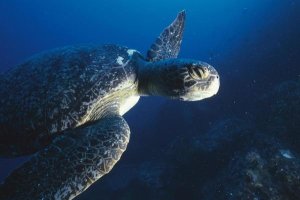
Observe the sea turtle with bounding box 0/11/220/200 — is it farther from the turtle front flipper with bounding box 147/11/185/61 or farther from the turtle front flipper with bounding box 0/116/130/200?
the turtle front flipper with bounding box 147/11/185/61

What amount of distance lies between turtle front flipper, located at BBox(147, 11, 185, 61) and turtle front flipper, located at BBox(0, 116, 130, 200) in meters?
2.20

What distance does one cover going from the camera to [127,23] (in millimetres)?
95812

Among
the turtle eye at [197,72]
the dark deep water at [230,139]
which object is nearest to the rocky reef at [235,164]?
the dark deep water at [230,139]

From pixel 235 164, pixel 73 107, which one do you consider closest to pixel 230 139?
pixel 235 164

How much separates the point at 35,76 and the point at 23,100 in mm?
382

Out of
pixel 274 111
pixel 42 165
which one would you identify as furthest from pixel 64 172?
pixel 274 111

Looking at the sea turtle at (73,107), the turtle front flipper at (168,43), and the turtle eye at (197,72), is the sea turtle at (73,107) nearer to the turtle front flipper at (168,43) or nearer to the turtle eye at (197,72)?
the turtle eye at (197,72)

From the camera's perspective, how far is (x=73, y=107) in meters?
3.20

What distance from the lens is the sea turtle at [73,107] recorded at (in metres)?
2.47

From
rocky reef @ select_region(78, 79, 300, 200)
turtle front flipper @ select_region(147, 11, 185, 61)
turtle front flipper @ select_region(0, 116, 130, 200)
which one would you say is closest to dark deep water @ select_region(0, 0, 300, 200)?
rocky reef @ select_region(78, 79, 300, 200)

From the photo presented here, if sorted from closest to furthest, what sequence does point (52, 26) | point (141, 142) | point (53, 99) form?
point (53, 99)
point (141, 142)
point (52, 26)

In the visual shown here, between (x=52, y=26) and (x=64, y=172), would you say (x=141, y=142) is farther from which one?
(x=52, y=26)

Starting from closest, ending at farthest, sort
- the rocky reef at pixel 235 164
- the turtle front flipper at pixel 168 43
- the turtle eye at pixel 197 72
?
the turtle eye at pixel 197 72 → the turtle front flipper at pixel 168 43 → the rocky reef at pixel 235 164

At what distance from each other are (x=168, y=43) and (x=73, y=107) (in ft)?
8.59
